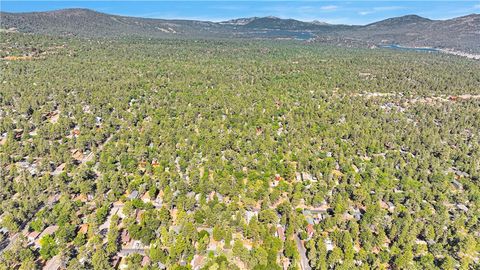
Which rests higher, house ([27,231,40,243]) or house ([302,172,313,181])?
house ([302,172,313,181])

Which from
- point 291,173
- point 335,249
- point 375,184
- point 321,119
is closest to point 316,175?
point 291,173

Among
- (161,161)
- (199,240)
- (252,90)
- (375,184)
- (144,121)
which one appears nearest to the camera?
(199,240)

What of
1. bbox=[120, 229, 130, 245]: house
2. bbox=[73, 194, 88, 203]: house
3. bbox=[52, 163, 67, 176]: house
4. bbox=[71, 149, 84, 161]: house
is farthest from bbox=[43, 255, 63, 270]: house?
bbox=[71, 149, 84, 161]: house

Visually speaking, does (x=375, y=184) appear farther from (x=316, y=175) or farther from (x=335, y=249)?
(x=335, y=249)

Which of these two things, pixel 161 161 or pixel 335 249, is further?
pixel 161 161

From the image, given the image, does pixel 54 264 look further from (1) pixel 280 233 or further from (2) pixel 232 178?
(2) pixel 232 178

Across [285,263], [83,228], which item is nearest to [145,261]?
[83,228]

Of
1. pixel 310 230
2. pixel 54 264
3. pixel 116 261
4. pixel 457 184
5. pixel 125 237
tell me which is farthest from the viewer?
pixel 457 184

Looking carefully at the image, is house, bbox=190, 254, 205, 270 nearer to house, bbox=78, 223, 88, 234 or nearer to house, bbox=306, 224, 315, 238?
house, bbox=306, 224, 315, 238
